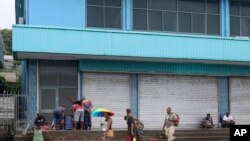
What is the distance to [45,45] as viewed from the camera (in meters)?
18.4

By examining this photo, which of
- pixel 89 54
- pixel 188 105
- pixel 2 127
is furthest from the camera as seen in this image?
pixel 188 105

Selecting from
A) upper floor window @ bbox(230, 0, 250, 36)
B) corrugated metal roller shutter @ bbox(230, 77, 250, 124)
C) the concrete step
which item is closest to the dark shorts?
the concrete step

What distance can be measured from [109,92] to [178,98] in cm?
374

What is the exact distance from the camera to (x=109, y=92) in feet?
69.8

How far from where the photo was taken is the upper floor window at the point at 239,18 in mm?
24188

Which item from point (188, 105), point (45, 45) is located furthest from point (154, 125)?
point (45, 45)

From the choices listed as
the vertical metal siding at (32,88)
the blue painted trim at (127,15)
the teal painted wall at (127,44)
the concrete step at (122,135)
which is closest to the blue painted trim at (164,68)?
the teal painted wall at (127,44)

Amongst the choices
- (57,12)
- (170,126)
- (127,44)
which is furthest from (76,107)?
(57,12)

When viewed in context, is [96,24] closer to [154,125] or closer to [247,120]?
[154,125]

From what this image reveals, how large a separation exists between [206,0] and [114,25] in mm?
5533

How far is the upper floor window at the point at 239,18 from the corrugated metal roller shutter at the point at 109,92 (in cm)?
685

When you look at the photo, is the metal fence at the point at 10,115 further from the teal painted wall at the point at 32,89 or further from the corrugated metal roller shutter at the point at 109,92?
the corrugated metal roller shutter at the point at 109,92

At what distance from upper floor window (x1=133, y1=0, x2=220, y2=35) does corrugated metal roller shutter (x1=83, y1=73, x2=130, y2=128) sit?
2.78 meters

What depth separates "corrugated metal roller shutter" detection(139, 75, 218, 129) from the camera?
72.1ft
